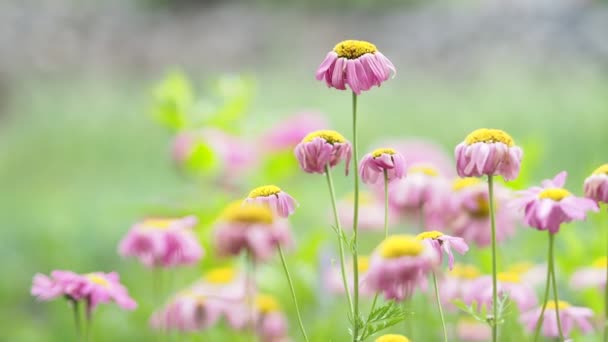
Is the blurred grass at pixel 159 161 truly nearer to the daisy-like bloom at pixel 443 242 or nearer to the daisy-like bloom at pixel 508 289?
the daisy-like bloom at pixel 508 289

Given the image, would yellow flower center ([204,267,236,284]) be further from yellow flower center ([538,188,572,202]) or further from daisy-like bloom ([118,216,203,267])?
yellow flower center ([538,188,572,202])

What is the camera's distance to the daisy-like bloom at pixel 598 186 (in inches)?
31.3

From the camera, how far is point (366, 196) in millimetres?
1918

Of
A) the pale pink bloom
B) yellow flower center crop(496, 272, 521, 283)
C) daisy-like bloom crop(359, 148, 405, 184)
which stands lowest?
yellow flower center crop(496, 272, 521, 283)

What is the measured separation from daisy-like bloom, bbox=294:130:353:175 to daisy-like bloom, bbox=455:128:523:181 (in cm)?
10

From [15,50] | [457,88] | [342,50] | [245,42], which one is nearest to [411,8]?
[245,42]

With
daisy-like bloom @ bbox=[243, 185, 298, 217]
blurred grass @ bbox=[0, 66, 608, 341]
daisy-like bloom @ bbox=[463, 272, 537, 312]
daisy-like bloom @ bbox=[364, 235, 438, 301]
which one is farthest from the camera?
blurred grass @ bbox=[0, 66, 608, 341]

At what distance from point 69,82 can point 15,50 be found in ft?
1.48

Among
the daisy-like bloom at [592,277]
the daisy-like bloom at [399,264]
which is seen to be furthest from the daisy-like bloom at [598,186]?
the daisy-like bloom at [592,277]

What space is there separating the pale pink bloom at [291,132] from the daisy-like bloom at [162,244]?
0.96 metres

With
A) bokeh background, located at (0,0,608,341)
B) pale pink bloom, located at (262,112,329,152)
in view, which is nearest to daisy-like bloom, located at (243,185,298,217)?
bokeh background, located at (0,0,608,341)

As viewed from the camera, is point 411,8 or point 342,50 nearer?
point 342,50

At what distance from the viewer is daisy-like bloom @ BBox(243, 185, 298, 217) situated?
772 millimetres

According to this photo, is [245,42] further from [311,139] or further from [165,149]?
[311,139]
